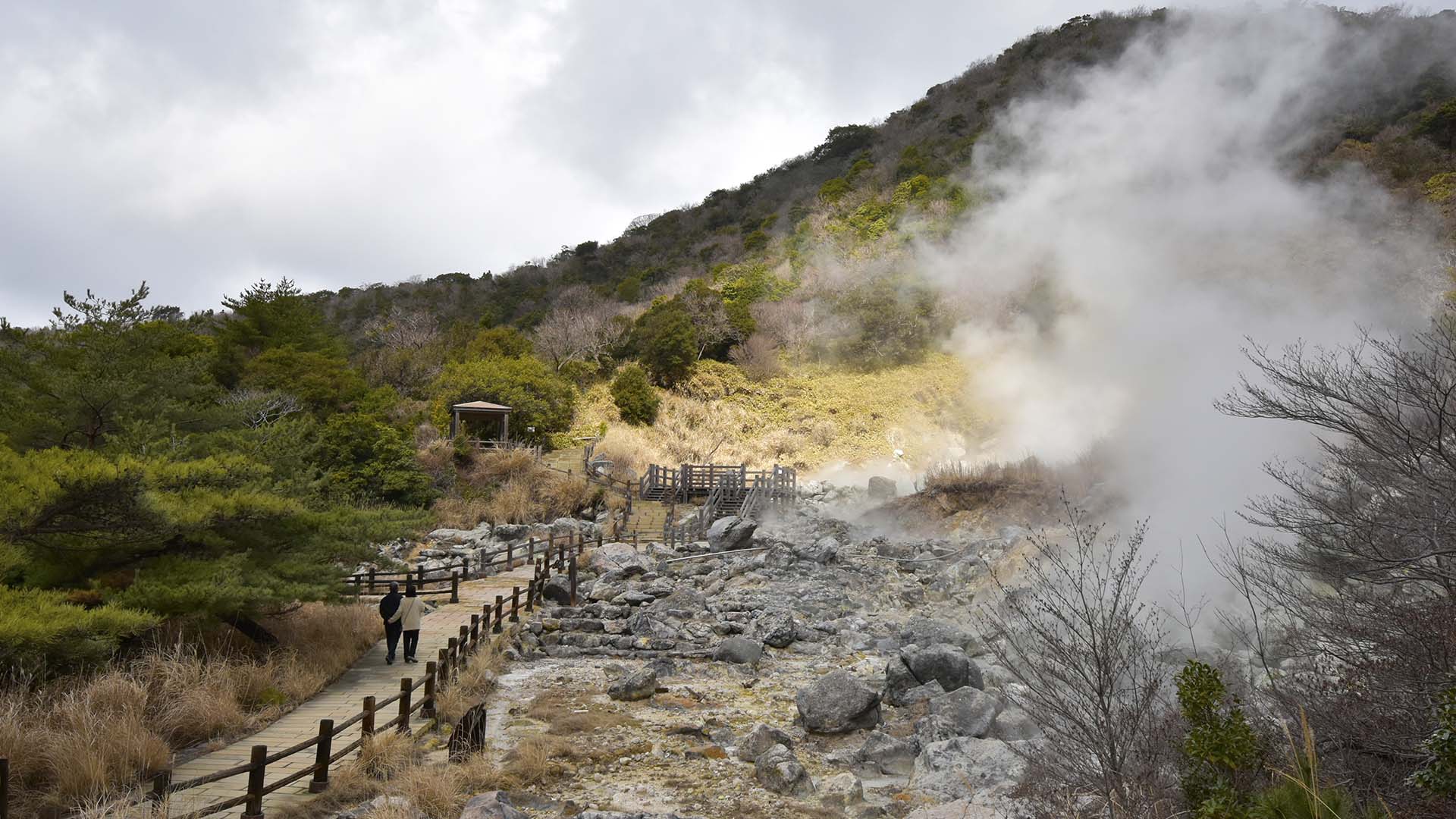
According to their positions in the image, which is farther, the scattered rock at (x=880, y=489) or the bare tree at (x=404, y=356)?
the bare tree at (x=404, y=356)

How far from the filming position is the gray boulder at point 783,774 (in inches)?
262

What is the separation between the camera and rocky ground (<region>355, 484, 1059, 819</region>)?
663 centimetres

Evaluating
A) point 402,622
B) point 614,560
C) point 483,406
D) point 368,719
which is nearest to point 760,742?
point 368,719

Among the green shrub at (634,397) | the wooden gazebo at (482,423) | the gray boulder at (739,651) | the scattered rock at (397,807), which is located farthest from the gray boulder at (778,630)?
the green shrub at (634,397)

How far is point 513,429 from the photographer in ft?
105

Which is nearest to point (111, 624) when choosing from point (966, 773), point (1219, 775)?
point (966, 773)

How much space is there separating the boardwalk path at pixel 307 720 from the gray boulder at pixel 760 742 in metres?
3.70

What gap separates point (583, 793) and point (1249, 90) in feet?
170

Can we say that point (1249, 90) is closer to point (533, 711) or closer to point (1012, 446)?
point (1012, 446)

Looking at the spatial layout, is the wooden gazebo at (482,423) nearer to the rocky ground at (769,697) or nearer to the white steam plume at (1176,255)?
the rocky ground at (769,697)

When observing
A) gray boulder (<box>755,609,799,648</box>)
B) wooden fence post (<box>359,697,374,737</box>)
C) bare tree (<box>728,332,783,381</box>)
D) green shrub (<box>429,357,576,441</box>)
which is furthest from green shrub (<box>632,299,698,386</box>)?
wooden fence post (<box>359,697,374,737</box>)

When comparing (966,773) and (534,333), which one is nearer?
(966,773)

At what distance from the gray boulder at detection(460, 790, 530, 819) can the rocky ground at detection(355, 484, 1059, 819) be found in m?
0.07

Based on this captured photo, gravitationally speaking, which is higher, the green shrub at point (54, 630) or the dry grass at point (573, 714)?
the green shrub at point (54, 630)
